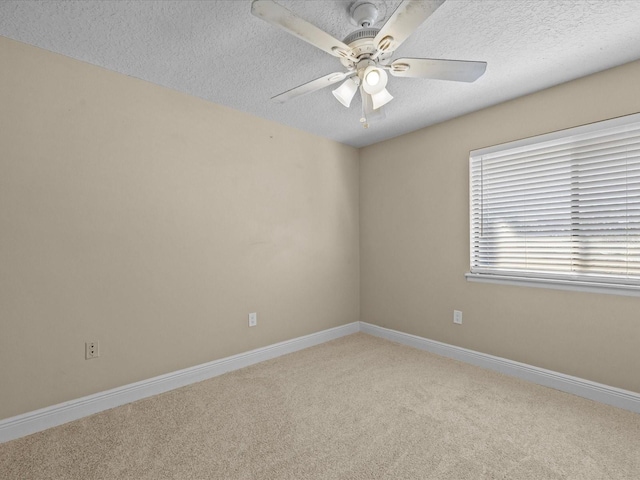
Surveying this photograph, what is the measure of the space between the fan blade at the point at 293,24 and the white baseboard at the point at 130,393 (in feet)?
7.92

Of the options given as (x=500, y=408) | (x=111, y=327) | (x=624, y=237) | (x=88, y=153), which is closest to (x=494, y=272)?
(x=624, y=237)

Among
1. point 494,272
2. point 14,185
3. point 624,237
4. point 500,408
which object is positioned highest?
point 14,185

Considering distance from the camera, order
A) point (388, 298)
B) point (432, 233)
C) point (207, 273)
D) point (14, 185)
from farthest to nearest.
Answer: point (388, 298), point (432, 233), point (207, 273), point (14, 185)

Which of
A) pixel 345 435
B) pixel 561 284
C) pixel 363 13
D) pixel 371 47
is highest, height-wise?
pixel 363 13

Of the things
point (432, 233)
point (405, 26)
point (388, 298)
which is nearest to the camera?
point (405, 26)

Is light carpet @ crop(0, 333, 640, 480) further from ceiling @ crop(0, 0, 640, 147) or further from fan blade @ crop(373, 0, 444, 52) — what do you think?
ceiling @ crop(0, 0, 640, 147)

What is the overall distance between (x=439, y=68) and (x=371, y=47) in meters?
0.36

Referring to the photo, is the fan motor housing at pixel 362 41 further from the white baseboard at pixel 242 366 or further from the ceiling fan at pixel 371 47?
the white baseboard at pixel 242 366

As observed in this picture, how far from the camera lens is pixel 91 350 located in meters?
2.08

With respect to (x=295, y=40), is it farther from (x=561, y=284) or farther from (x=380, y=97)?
(x=561, y=284)

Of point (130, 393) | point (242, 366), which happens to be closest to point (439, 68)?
point (242, 366)

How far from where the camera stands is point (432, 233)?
10.5ft

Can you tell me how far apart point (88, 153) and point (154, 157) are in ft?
1.33

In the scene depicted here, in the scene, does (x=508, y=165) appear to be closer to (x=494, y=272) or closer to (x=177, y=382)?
(x=494, y=272)
